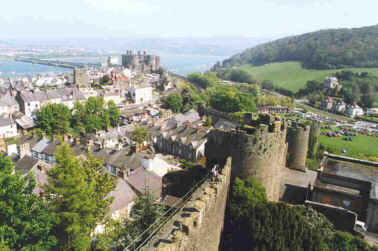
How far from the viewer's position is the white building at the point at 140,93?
72812 mm

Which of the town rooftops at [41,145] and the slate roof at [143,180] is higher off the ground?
the slate roof at [143,180]

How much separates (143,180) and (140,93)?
49.7m

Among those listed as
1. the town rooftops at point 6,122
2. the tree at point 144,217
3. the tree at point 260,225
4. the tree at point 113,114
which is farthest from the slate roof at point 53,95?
the tree at point 260,225

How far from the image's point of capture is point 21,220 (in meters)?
14.7

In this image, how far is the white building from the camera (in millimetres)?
72812

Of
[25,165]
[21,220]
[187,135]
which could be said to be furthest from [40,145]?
[21,220]

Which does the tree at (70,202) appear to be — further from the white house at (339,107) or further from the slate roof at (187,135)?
the white house at (339,107)

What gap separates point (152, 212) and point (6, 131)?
39030 millimetres

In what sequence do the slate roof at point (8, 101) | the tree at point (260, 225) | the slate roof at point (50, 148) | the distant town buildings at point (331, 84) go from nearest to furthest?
the tree at point (260, 225)
the slate roof at point (50, 148)
the slate roof at point (8, 101)
the distant town buildings at point (331, 84)

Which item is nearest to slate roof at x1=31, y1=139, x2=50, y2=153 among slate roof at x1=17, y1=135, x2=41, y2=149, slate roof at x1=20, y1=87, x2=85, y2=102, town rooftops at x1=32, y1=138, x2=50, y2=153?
town rooftops at x1=32, y1=138, x2=50, y2=153

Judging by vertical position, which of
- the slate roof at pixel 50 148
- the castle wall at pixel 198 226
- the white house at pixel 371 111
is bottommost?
the white house at pixel 371 111

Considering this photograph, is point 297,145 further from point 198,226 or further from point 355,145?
point 355,145

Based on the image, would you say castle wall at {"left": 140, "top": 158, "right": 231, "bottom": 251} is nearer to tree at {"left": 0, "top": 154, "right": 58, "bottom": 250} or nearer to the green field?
tree at {"left": 0, "top": 154, "right": 58, "bottom": 250}

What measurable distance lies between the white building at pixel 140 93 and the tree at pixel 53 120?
2595cm
